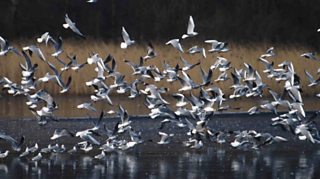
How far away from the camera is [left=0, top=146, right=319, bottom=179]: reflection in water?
1998 centimetres

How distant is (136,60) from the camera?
3362 cm

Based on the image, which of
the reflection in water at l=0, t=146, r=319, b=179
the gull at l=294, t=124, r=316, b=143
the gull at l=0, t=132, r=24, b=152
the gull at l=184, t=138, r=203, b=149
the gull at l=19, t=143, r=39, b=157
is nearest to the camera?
the reflection in water at l=0, t=146, r=319, b=179

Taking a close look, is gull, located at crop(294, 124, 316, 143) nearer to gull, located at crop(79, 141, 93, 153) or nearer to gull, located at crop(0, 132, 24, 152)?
gull, located at crop(79, 141, 93, 153)

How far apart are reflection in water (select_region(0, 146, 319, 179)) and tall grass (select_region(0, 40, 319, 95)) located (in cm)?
994

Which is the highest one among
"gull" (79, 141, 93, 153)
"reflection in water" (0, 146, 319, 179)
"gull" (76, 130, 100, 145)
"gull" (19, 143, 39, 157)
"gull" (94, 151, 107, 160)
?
"gull" (76, 130, 100, 145)

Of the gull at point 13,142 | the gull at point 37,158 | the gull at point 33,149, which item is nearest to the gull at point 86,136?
the gull at point 33,149

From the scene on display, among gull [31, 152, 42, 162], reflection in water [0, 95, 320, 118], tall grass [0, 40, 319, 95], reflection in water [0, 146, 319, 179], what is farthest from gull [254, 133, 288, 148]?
tall grass [0, 40, 319, 95]

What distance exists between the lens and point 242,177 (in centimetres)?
1977

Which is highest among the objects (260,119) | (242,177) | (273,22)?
(273,22)

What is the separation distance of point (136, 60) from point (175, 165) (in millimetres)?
12717

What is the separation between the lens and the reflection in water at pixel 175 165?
20.0 meters

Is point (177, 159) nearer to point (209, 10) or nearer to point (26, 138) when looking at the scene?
point (26, 138)

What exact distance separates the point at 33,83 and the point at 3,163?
456 cm

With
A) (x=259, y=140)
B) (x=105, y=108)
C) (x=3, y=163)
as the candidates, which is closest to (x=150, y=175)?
(x=3, y=163)
